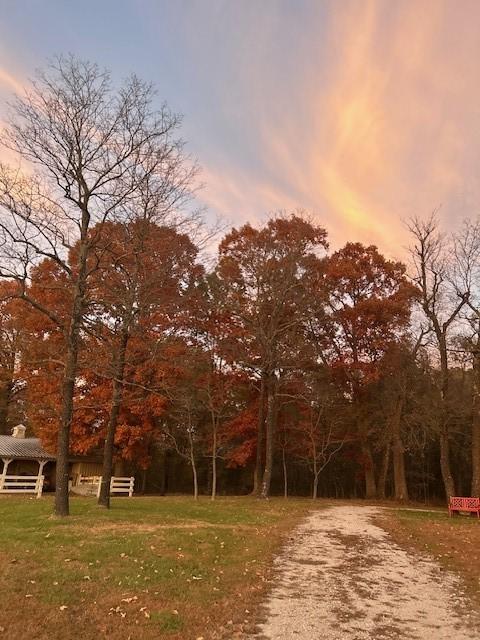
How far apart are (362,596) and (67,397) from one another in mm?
9253

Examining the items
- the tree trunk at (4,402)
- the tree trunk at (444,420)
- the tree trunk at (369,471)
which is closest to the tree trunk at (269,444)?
the tree trunk at (444,420)

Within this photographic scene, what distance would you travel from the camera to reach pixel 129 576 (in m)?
7.52

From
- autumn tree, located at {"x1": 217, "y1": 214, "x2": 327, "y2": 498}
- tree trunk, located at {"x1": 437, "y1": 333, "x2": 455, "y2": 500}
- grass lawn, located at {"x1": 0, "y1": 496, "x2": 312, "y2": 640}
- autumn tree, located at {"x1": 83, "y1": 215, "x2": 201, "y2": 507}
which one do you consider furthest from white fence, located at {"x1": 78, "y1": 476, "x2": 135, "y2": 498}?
tree trunk, located at {"x1": 437, "y1": 333, "x2": 455, "y2": 500}

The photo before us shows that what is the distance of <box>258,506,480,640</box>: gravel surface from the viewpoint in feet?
19.2

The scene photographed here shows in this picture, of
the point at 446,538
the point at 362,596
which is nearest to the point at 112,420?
the point at 446,538

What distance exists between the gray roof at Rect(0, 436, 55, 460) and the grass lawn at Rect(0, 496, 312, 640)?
16.9 metres

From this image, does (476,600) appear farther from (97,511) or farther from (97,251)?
(97,251)

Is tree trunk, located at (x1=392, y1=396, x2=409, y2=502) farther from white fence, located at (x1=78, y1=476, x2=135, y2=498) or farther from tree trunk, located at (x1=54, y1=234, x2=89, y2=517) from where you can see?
tree trunk, located at (x1=54, y1=234, x2=89, y2=517)

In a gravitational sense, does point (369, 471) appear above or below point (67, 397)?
below

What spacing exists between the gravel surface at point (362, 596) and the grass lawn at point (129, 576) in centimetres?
46

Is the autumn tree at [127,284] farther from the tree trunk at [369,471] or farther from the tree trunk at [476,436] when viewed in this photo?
the tree trunk at [369,471]

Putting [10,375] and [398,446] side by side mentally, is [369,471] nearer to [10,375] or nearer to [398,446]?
[398,446]

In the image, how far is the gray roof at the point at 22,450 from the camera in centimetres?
2878

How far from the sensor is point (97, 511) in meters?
14.5
